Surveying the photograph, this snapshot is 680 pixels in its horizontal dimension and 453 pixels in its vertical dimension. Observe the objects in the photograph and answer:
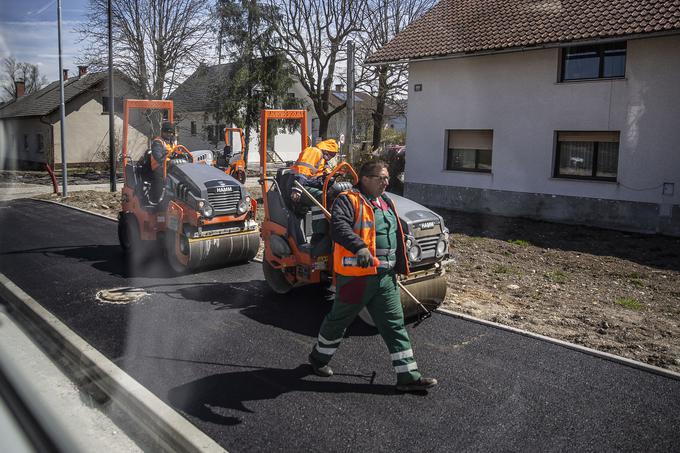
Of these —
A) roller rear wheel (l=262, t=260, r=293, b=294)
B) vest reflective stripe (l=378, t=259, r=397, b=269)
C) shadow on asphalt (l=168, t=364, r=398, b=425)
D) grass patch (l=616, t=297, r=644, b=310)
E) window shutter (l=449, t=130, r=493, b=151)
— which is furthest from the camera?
window shutter (l=449, t=130, r=493, b=151)

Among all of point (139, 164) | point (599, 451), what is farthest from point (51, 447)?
point (139, 164)

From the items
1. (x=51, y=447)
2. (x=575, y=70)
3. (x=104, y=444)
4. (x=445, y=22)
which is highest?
(x=445, y=22)

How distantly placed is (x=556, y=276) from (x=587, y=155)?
19.4 feet

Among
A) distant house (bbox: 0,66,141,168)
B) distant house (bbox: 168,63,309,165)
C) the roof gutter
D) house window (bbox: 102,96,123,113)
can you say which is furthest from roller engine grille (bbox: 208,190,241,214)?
distant house (bbox: 0,66,141,168)

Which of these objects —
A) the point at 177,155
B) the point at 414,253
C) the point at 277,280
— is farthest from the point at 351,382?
the point at 177,155

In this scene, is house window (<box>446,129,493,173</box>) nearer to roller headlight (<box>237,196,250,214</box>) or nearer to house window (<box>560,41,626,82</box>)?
house window (<box>560,41,626,82</box>)

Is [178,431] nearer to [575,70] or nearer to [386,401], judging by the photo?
[386,401]

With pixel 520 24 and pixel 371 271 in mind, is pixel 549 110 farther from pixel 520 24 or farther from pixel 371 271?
pixel 371 271

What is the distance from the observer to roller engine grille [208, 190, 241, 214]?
8.31m

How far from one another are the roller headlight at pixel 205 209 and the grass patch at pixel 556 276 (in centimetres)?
493

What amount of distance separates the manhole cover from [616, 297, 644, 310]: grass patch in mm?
5916

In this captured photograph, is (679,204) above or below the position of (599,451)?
above

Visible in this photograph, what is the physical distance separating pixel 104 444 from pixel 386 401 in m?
1.99

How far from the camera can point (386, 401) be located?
449 cm
